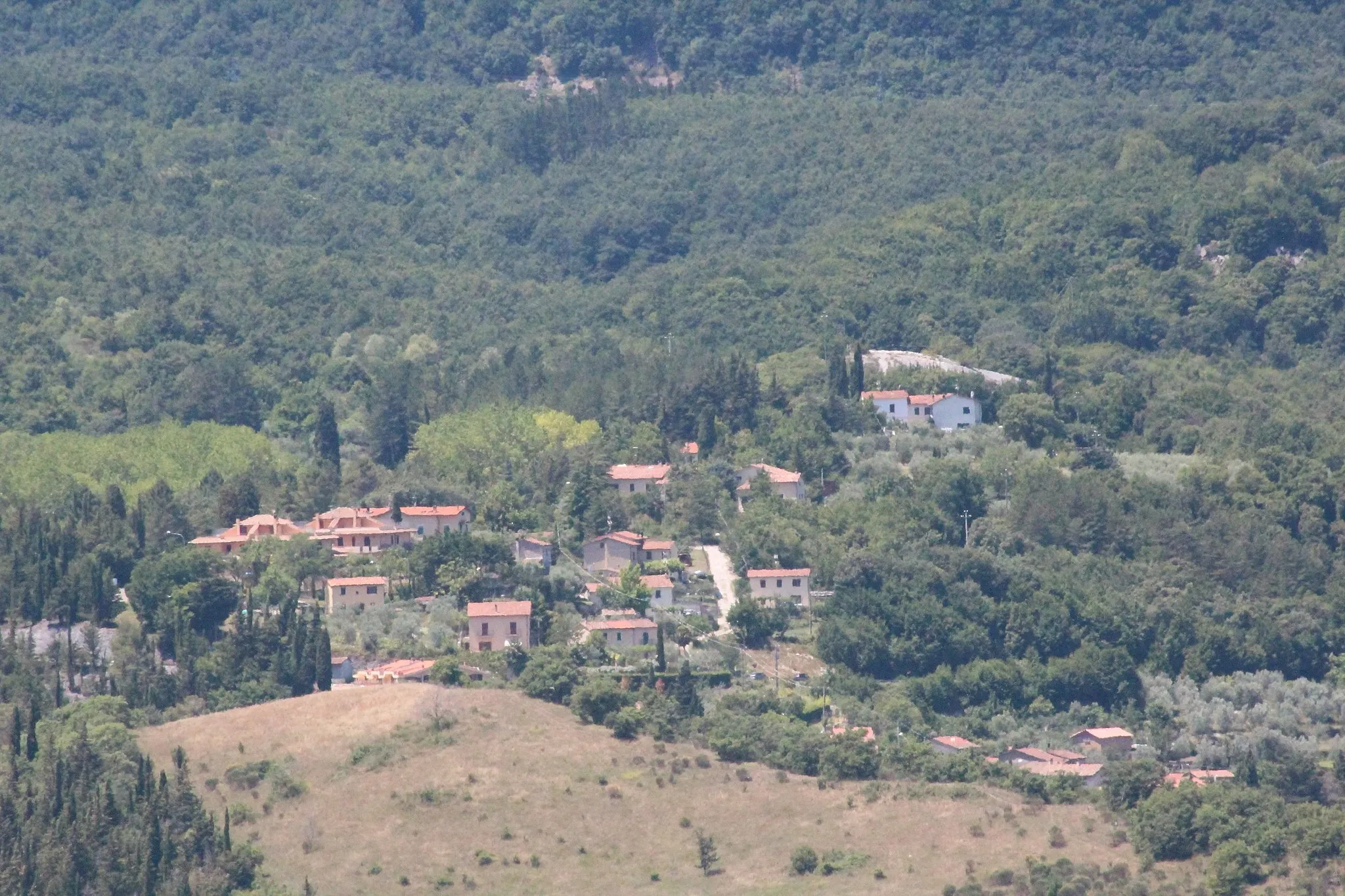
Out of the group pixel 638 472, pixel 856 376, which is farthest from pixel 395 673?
pixel 856 376

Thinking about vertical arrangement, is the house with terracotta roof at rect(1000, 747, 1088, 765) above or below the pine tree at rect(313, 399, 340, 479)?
below

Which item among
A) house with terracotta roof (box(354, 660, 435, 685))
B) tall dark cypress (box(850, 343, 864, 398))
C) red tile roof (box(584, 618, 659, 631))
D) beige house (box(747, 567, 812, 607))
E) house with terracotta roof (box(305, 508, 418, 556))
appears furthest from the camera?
tall dark cypress (box(850, 343, 864, 398))

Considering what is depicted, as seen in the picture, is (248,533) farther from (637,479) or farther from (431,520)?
(637,479)

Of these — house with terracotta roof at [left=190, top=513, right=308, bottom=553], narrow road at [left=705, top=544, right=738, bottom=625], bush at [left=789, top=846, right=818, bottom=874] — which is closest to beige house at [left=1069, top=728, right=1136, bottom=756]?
narrow road at [left=705, top=544, right=738, bottom=625]

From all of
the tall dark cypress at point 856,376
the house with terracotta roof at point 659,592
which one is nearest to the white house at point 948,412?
the tall dark cypress at point 856,376

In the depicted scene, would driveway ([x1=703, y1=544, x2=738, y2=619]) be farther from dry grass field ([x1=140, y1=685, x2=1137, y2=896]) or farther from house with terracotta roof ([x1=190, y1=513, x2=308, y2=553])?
house with terracotta roof ([x1=190, y1=513, x2=308, y2=553])
